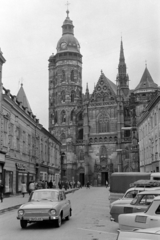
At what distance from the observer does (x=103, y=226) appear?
13.8 metres

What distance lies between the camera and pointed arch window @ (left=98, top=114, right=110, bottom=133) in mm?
93812

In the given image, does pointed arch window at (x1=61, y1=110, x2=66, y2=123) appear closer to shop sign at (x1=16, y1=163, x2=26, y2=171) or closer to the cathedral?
the cathedral

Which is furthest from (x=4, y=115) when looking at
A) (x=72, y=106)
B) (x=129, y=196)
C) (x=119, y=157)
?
(x=72, y=106)

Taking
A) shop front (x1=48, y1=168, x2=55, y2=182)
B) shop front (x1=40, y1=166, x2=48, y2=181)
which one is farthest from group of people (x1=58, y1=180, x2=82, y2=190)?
shop front (x1=40, y1=166, x2=48, y2=181)

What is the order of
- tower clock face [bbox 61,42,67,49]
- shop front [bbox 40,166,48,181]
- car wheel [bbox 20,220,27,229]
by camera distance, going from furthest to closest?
tower clock face [bbox 61,42,67,49] → shop front [bbox 40,166,48,181] → car wheel [bbox 20,220,27,229]

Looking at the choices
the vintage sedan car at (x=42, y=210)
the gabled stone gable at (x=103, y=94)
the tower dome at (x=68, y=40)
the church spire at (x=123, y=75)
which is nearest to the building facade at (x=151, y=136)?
the vintage sedan car at (x=42, y=210)

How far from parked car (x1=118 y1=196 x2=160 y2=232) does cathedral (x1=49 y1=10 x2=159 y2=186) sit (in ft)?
256

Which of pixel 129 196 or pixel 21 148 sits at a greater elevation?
pixel 21 148

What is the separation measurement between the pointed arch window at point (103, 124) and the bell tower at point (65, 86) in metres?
6.66

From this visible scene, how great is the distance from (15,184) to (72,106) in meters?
64.9

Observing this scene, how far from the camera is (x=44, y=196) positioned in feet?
47.7

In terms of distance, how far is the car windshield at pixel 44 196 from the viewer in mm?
14406

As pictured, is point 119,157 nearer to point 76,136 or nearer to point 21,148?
point 76,136

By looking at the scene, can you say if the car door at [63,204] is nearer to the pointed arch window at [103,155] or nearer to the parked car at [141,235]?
the parked car at [141,235]
